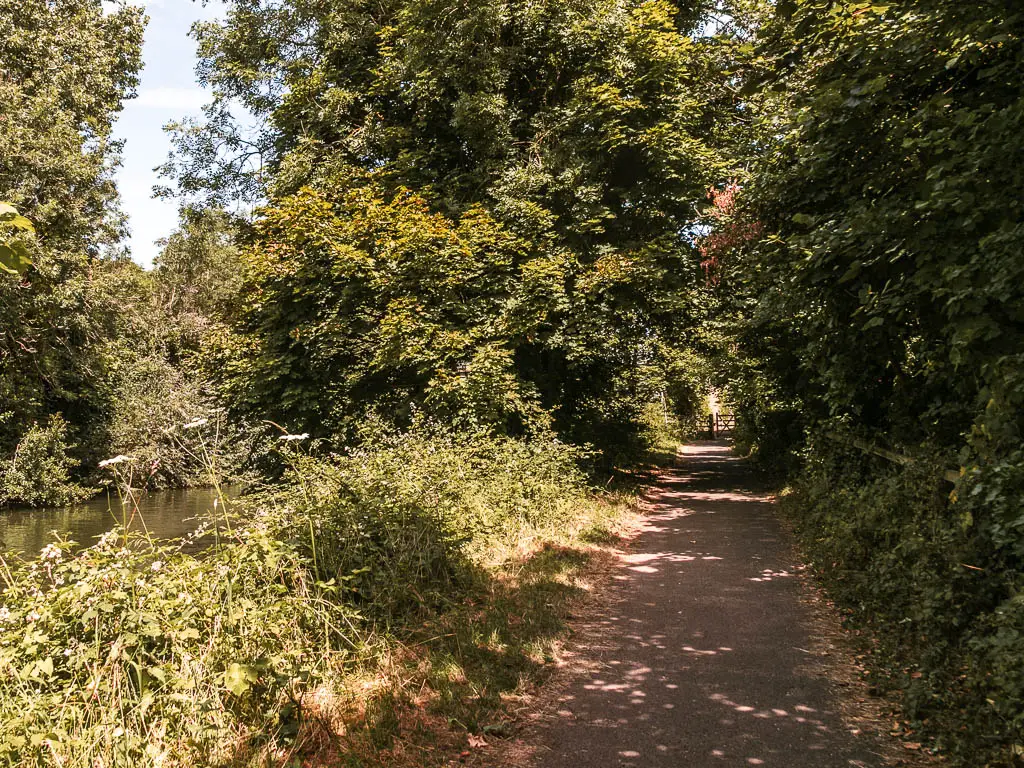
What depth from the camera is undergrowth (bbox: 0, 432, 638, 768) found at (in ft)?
12.5

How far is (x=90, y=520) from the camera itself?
70.6ft

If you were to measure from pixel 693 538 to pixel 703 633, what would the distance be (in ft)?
15.5

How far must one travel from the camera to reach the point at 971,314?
5086mm

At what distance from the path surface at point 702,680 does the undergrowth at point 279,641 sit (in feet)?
2.07

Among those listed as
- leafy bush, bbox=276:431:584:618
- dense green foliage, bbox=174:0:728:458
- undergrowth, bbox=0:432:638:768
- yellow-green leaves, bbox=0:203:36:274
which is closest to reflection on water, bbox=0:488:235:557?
dense green foliage, bbox=174:0:728:458

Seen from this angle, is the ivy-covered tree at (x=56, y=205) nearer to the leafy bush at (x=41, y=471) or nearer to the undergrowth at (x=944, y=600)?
the leafy bush at (x=41, y=471)

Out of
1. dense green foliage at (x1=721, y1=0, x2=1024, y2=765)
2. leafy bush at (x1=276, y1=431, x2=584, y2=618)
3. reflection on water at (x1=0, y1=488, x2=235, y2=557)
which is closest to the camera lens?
dense green foliage at (x1=721, y1=0, x2=1024, y2=765)

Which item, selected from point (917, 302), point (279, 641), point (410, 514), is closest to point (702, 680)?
point (279, 641)

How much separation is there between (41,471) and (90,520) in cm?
413

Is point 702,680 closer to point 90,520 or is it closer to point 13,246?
point 13,246

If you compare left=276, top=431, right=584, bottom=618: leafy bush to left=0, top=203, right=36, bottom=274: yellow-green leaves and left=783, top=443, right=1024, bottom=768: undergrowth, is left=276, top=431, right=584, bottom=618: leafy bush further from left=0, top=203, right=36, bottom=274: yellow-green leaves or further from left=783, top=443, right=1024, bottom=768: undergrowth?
left=783, top=443, right=1024, bottom=768: undergrowth

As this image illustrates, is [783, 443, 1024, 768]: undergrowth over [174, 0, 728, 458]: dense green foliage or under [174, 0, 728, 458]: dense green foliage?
under

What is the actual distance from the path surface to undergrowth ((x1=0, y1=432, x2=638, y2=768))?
2.07 feet

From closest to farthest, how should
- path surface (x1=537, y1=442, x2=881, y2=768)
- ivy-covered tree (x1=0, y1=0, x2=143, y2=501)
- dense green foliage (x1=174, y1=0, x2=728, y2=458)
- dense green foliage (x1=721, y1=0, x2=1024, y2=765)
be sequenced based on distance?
path surface (x1=537, y1=442, x2=881, y2=768) → dense green foliage (x1=721, y1=0, x2=1024, y2=765) → dense green foliage (x1=174, y1=0, x2=728, y2=458) → ivy-covered tree (x1=0, y1=0, x2=143, y2=501)
